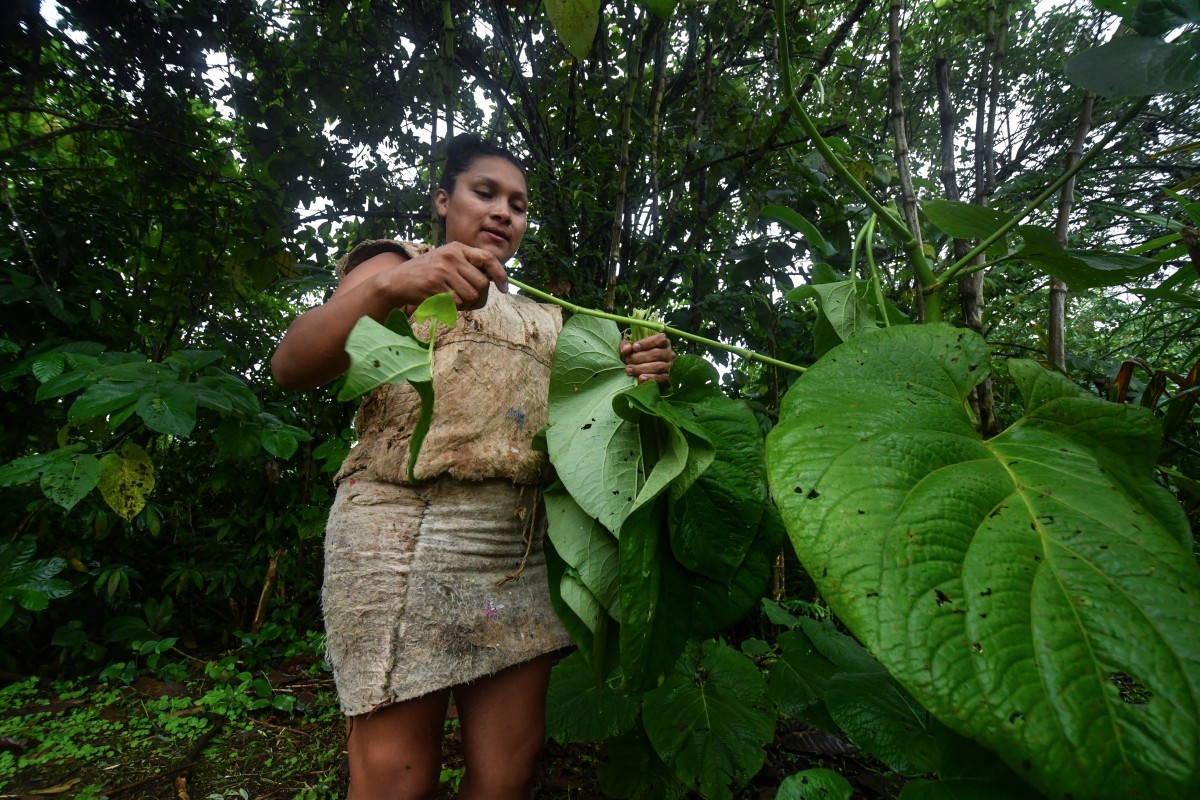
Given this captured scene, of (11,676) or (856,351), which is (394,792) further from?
(11,676)

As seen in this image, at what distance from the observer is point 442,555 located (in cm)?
100

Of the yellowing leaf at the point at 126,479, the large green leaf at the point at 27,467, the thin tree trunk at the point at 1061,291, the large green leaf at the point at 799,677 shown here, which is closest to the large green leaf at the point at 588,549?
the large green leaf at the point at 799,677

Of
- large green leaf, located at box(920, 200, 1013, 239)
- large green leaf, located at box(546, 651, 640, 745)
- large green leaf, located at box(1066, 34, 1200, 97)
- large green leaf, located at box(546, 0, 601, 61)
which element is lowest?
large green leaf, located at box(546, 651, 640, 745)

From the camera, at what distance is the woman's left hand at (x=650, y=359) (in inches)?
33.7

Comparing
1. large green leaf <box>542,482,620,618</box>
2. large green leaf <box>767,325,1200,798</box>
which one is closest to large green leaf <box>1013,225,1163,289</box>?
large green leaf <box>767,325,1200,798</box>

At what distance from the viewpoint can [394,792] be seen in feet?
3.08

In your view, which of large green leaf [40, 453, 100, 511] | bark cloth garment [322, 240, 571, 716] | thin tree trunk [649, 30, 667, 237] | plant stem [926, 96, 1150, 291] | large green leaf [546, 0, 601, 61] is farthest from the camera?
thin tree trunk [649, 30, 667, 237]

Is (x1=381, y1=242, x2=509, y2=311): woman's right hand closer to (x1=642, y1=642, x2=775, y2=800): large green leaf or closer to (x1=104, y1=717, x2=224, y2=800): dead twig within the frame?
(x1=642, y1=642, x2=775, y2=800): large green leaf

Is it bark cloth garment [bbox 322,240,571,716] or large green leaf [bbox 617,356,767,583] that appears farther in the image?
bark cloth garment [bbox 322,240,571,716]

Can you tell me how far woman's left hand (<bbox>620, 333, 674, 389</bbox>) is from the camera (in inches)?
33.7

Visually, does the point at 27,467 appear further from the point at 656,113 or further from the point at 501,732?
the point at 656,113

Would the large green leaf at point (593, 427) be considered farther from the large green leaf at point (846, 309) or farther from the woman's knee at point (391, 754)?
the woman's knee at point (391, 754)

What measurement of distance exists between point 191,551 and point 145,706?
0.83 m

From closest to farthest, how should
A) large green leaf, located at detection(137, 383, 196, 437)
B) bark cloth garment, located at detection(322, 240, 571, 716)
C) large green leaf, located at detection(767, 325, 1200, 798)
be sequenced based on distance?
large green leaf, located at detection(767, 325, 1200, 798), bark cloth garment, located at detection(322, 240, 571, 716), large green leaf, located at detection(137, 383, 196, 437)
